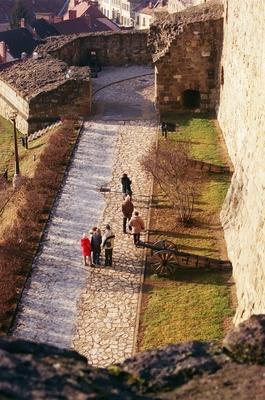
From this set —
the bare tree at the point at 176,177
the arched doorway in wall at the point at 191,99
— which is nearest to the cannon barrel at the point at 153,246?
the bare tree at the point at 176,177

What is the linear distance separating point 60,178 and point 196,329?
8529mm

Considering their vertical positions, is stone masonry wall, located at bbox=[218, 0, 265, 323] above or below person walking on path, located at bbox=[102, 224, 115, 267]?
above

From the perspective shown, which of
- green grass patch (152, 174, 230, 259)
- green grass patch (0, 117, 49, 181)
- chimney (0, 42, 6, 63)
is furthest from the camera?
chimney (0, 42, 6, 63)

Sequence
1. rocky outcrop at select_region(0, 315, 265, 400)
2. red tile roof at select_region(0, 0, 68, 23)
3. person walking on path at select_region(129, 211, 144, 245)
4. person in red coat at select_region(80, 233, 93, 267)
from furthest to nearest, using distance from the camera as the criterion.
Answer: red tile roof at select_region(0, 0, 68, 23) → person walking on path at select_region(129, 211, 144, 245) → person in red coat at select_region(80, 233, 93, 267) → rocky outcrop at select_region(0, 315, 265, 400)

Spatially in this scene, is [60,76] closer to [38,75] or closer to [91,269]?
[38,75]

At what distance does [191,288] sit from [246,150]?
3345 millimetres

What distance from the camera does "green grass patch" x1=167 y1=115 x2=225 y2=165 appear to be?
21156 millimetres

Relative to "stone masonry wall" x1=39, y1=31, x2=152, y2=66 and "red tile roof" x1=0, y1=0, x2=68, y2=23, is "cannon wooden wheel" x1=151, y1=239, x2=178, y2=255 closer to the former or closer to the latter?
"stone masonry wall" x1=39, y1=31, x2=152, y2=66

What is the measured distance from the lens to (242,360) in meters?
5.70

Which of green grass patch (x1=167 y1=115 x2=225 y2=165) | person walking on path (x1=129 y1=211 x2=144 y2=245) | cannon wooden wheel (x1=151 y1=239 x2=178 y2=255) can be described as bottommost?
cannon wooden wheel (x1=151 y1=239 x2=178 y2=255)

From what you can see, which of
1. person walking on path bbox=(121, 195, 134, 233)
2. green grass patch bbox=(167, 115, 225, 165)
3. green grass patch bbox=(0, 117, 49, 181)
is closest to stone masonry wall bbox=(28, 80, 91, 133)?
green grass patch bbox=(0, 117, 49, 181)

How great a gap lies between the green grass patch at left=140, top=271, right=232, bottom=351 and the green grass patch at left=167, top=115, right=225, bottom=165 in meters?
6.60

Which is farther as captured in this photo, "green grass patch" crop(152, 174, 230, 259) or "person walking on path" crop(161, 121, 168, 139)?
"person walking on path" crop(161, 121, 168, 139)

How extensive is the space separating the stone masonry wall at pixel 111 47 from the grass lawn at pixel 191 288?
45.0 feet
